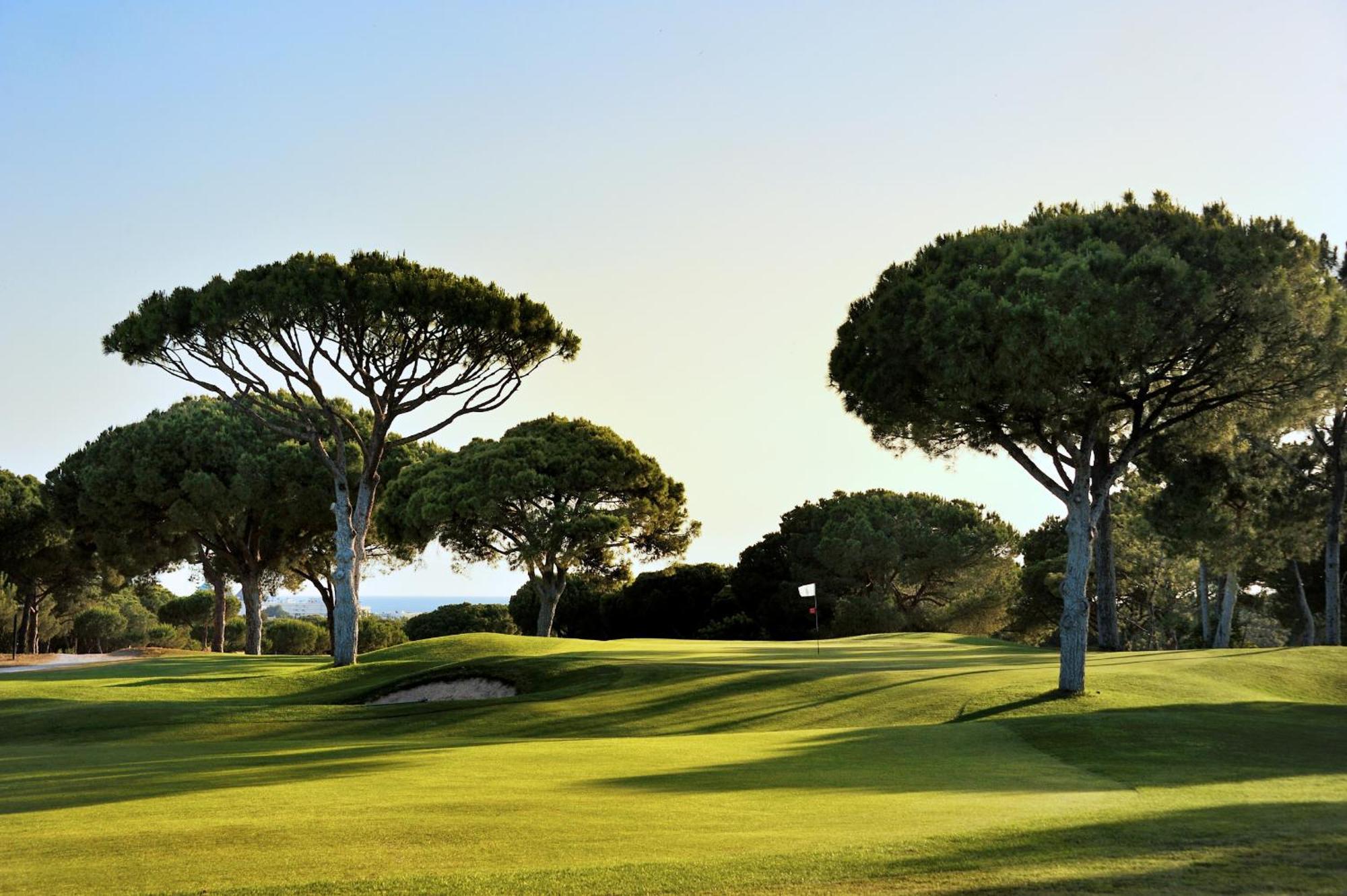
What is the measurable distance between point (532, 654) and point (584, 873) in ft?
81.6

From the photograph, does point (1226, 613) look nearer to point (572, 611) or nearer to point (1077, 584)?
point (1077, 584)

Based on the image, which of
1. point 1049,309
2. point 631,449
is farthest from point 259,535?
point 1049,309

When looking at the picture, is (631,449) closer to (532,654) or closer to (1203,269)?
(532,654)

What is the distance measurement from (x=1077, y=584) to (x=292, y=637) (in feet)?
182

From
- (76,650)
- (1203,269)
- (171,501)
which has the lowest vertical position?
(76,650)

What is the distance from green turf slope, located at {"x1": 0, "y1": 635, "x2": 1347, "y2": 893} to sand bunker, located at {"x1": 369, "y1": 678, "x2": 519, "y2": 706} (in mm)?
449

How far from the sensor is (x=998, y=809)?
447 inches

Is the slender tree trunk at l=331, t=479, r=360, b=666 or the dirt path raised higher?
the slender tree trunk at l=331, t=479, r=360, b=666

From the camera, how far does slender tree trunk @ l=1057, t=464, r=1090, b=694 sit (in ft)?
80.8

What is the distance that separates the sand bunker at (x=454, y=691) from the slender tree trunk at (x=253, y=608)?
25.4 meters

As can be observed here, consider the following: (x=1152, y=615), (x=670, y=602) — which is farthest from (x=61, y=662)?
(x=1152, y=615)

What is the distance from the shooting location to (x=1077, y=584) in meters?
25.5

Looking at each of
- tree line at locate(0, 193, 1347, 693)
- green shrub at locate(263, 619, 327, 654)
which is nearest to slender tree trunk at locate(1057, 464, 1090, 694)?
tree line at locate(0, 193, 1347, 693)

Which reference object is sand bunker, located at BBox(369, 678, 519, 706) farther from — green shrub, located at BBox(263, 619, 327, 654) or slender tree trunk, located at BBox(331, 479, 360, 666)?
green shrub, located at BBox(263, 619, 327, 654)
